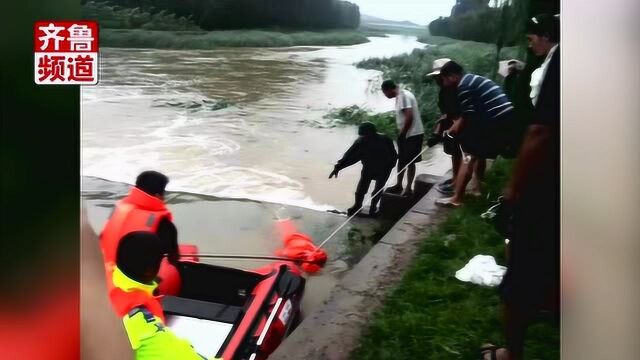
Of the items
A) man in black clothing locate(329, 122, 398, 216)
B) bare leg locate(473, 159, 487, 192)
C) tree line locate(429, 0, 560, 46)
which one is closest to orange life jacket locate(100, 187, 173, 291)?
man in black clothing locate(329, 122, 398, 216)

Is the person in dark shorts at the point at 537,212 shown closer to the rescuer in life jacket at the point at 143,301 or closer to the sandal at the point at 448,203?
the sandal at the point at 448,203

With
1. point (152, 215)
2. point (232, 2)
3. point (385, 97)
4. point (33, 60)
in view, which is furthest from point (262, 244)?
point (33, 60)

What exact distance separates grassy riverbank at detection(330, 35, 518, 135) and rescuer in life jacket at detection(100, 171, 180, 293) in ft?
1.98

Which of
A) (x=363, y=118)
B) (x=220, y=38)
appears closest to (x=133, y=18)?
(x=220, y=38)

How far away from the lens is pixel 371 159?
5.90ft

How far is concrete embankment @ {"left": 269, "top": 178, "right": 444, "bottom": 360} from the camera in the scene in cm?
173

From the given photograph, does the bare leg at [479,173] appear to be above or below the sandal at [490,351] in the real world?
above

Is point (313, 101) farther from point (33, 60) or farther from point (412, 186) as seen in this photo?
point (33, 60)

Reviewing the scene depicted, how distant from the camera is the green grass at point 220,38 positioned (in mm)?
1800

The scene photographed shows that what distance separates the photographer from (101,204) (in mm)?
1803

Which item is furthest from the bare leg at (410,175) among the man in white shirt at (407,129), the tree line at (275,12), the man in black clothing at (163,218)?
the man in black clothing at (163,218)

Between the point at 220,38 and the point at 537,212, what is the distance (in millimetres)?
1097

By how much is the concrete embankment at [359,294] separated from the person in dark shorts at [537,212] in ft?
0.80

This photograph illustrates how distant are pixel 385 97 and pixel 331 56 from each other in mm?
214
